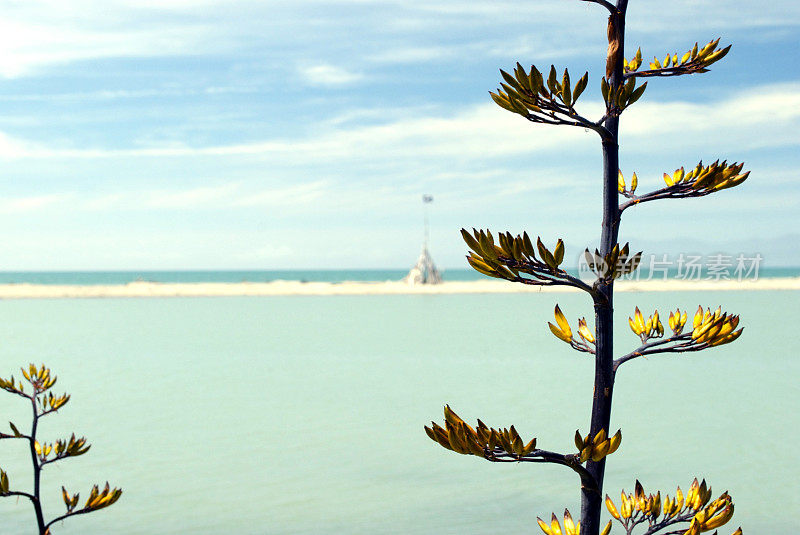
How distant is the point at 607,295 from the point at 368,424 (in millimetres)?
9025

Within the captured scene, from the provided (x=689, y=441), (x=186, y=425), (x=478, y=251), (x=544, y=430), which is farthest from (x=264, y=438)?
(x=478, y=251)

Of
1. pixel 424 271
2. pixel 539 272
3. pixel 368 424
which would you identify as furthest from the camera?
pixel 424 271

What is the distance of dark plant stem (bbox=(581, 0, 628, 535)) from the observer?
2.25 m

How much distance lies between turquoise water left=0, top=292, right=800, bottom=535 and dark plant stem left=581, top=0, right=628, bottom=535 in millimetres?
4849

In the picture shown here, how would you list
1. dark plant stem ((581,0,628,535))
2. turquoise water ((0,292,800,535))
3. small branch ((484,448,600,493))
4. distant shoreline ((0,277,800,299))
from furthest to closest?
distant shoreline ((0,277,800,299)), turquoise water ((0,292,800,535)), dark plant stem ((581,0,628,535)), small branch ((484,448,600,493))

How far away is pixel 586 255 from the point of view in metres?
2.15

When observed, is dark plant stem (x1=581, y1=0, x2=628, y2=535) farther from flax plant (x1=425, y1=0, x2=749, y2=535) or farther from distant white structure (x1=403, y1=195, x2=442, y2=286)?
distant white structure (x1=403, y1=195, x2=442, y2=286)

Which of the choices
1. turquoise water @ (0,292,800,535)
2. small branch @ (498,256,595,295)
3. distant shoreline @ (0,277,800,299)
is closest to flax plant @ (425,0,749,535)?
small branch @ (498,256,595,295)

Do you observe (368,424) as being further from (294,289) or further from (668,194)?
(294,289)

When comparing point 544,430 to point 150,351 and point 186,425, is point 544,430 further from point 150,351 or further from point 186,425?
point 150,351

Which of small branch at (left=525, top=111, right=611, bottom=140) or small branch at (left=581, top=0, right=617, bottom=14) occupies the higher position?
small branch at (left=581, top=0, right=617, bottom=14)

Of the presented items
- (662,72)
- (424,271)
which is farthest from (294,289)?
(662,72)

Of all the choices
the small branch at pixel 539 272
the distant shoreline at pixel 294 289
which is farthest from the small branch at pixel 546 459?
the distant shoreline at pixel 294 289

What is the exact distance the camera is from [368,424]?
36.0 feet
